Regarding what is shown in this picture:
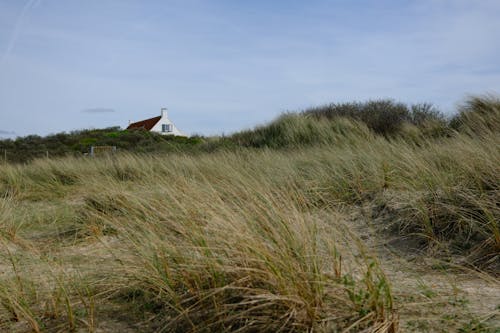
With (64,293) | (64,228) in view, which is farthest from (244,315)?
(64,228)

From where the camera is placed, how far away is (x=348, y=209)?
14.8 feet

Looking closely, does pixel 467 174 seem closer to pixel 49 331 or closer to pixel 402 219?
pixel 402 219

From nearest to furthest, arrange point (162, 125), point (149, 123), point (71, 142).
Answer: point (71, 142) < point (162, 125) < point (149, 123)

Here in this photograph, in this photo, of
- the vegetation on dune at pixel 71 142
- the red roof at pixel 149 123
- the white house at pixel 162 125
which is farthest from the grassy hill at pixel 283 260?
the red roof at pixel 149 123

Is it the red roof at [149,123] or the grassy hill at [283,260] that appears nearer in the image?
the grassy hill at [283,260]

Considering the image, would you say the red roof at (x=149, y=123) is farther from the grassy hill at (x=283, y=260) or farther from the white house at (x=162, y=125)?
the grassy hill at (x=283, y=260)

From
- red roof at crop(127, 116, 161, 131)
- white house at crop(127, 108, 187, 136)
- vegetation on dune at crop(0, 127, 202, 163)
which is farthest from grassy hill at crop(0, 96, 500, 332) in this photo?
red roof at crop(127, 116, 161, 131)

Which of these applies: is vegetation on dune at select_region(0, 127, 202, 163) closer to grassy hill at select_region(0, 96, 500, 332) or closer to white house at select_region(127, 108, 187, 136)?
white house at select_region(127, 108, 187, 136)

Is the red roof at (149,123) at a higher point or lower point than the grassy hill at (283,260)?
higher

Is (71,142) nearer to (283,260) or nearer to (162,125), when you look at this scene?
(162,125)

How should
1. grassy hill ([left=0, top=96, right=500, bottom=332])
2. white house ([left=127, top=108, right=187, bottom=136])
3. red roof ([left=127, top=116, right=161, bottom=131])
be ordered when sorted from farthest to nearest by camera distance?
1. red roof ([left=127, top=116, right=161, bottom=131])
2. white house ([left=127, top=108, right=187, bottom=136])
3. grassy hill ([left=0, top=96, right=500, bottom=332])

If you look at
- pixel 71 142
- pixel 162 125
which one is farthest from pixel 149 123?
pixel 71 142

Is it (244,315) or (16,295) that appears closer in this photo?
(244,315)

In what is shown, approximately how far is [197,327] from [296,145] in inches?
339
